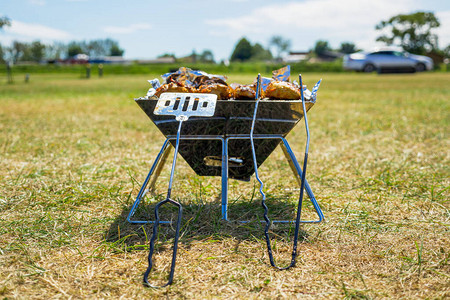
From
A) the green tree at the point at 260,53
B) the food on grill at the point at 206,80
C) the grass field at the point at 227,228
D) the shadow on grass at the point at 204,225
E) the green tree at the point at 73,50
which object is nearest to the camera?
the grass field at the point at 227,228

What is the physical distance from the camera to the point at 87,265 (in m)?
1.91

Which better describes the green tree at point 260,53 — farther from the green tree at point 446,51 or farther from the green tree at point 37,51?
the green tree at point 37,51

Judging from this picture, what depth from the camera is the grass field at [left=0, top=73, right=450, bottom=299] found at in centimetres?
174

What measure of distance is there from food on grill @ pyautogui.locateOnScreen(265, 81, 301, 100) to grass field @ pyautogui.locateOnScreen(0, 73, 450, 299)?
793mm

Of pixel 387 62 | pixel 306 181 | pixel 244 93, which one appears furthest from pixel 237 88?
pixel 387 62

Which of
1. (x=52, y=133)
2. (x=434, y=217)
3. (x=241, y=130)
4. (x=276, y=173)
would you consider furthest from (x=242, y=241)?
(x=52, y=133)

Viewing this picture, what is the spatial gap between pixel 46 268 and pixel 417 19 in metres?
78.4

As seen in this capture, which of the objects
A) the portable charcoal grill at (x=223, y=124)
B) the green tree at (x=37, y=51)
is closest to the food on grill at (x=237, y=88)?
the portable charcoal grill at (x=223, y=124)

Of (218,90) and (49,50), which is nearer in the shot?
(218,90)

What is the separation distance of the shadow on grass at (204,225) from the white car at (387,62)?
85.1ft

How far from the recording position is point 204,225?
242 centimetres

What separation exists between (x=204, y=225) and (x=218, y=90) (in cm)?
90

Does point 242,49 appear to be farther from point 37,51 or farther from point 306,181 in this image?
point 37,51

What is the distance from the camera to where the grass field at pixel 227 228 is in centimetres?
174
